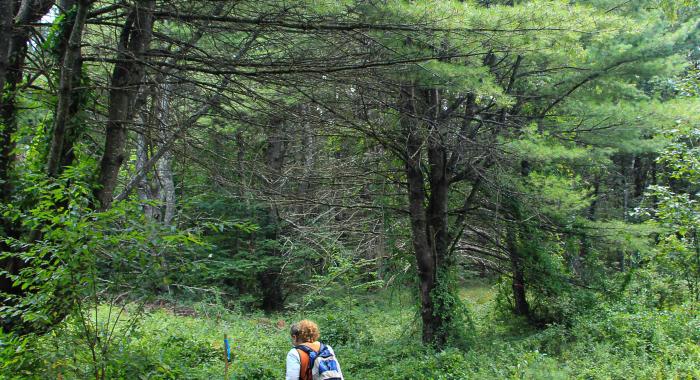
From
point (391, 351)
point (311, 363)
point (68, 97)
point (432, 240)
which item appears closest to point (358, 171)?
point (432, 240)

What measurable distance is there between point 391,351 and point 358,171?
3.32 meters

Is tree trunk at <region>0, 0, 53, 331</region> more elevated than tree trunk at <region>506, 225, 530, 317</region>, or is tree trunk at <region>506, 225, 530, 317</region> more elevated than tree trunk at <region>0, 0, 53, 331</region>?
tree trunk at <region>0, 0, 53, 331</region>

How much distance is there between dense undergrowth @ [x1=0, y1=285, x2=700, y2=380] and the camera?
4.46 meters

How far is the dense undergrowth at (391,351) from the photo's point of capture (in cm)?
446

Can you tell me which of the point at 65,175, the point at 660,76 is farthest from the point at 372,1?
the point at 660,76

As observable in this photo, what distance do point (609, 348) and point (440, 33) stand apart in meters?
5.69

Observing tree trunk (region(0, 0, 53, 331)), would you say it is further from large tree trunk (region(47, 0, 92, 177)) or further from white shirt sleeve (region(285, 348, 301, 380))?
white shirt sleeve (region(285, 348, 301, 380))

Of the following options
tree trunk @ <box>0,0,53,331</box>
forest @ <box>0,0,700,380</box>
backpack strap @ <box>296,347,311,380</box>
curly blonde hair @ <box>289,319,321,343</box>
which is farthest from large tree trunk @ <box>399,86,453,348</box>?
tree trunk @ <box>0,0,53,331</box>

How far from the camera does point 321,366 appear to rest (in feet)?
15.4

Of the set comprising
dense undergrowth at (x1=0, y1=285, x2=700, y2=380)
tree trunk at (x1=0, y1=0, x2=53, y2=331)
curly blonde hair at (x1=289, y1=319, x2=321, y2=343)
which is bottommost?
dense undergrowth at (x1=0, y1=285, x2=700, y2=380)

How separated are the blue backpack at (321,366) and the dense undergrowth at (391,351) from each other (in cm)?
131

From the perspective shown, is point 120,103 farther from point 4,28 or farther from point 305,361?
point 305,361

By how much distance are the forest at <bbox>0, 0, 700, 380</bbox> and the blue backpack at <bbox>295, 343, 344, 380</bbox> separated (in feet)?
3.99

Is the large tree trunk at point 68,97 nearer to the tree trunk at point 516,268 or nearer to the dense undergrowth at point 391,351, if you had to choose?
the dense undergrowth at point 391,351
